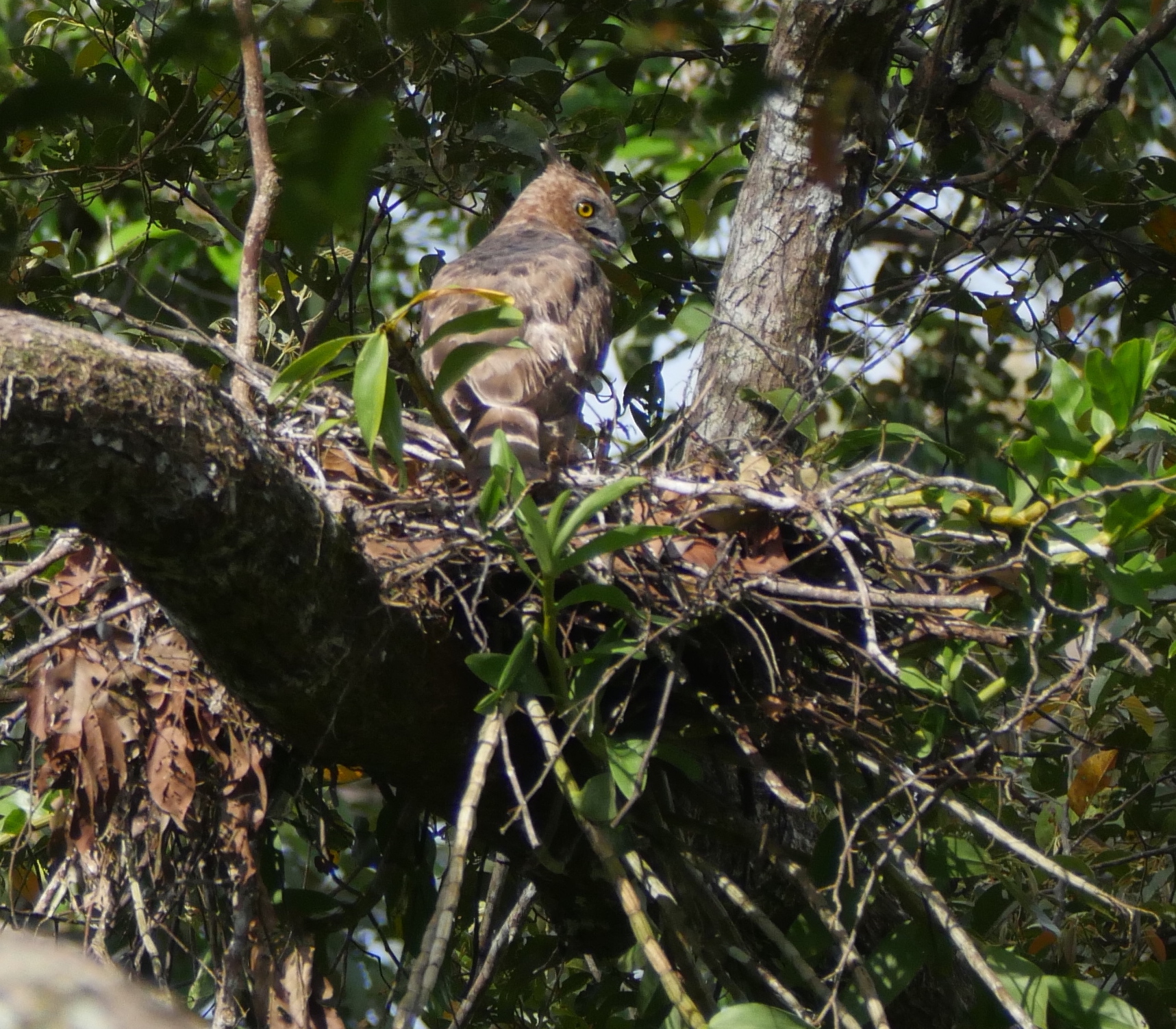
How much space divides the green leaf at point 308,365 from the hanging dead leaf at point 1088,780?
2620mm

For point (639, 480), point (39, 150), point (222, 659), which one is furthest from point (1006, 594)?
point (39, 150)

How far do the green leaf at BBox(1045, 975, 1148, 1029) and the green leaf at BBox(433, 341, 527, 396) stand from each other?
1722 millimetres

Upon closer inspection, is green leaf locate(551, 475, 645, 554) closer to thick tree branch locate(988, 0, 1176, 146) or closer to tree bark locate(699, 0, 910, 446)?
tree bark locate(699, 0, 910, 446)

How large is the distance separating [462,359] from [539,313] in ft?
7.13

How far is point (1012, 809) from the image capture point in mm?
3951

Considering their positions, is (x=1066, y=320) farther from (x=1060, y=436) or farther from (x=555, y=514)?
(x=555, y=514)

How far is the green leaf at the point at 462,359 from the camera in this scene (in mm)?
2373

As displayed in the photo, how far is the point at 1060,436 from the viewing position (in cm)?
246

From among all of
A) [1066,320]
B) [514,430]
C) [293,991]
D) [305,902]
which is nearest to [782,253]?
[514,430]

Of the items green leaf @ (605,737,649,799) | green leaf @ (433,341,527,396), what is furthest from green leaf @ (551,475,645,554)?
green leaf @ (605,737,649,799)

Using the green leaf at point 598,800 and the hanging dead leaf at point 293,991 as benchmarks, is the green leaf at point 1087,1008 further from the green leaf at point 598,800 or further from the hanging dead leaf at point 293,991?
the hanging dead leaf at point 293,991

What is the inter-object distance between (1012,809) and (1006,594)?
5.41 feet

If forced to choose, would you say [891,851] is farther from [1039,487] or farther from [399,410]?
[399,410]

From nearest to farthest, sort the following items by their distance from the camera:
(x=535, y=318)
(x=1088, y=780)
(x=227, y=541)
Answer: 1. (x=227, y=541)
2. (x=1088, y=780)
3. (x=535, y=318)
